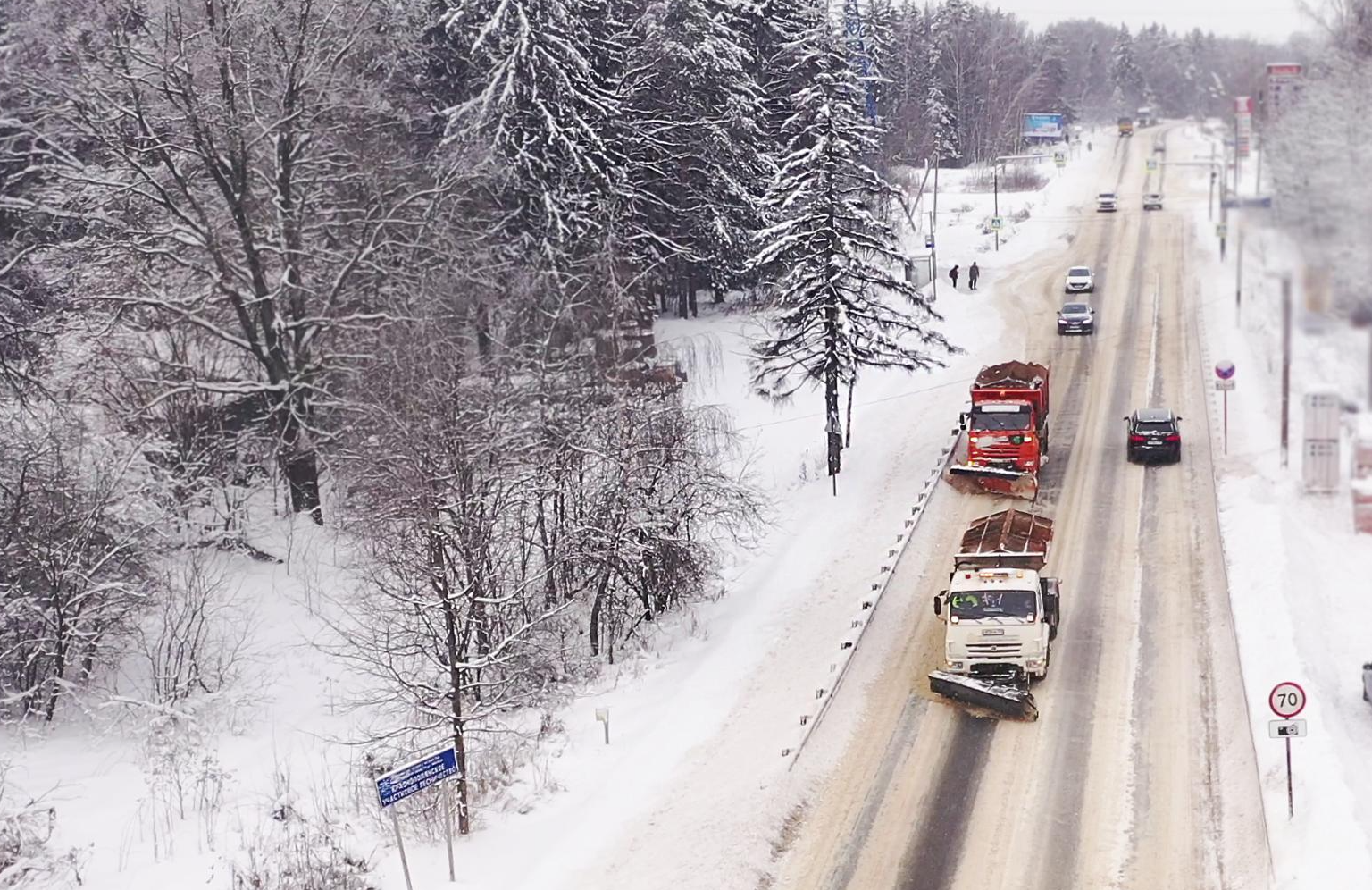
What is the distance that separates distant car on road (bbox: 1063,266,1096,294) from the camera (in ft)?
149

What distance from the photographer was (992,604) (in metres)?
22.4

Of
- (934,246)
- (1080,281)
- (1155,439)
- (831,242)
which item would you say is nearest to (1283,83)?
(831,242)

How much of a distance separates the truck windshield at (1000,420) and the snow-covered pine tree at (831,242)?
346 centimetres

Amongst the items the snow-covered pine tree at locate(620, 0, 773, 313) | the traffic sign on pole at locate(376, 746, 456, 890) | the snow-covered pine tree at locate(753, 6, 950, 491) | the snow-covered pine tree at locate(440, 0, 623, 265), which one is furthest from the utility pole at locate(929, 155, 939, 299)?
the traffic sign on pole at locate(376, 746, 456, 890)

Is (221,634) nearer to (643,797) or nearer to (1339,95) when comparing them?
(643,797)

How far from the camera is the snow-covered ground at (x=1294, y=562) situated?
6105 millimetres

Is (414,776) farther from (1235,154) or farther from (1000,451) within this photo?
(1000,451)

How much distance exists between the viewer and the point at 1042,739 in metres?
20.6

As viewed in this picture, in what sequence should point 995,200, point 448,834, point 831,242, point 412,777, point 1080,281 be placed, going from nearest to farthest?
point 412,777 < point 448,834 < point 831,242 < point 1080,281 < point 995,200

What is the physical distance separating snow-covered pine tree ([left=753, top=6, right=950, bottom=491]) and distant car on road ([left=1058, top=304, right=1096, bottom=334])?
1257 centimetres

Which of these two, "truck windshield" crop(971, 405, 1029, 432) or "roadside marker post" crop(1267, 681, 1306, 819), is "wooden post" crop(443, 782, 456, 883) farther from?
"truck windshield" crop(971, 405, 1029, 432)

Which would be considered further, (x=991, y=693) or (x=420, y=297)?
(x=420, y=297)

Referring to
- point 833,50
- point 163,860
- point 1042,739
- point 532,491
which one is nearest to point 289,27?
point 833,50

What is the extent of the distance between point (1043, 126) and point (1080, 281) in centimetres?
2116
